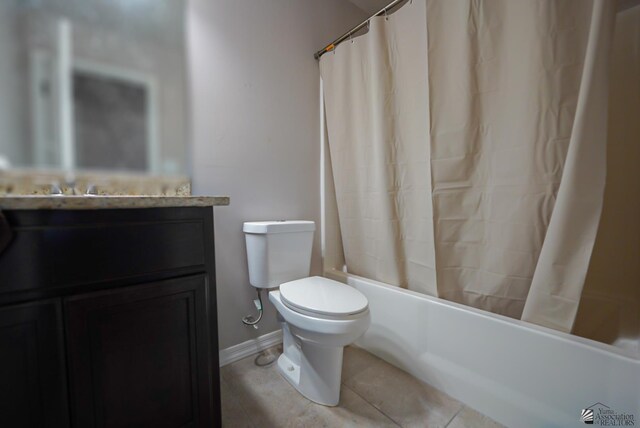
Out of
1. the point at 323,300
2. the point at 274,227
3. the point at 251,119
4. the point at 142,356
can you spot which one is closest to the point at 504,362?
the point at 323,300

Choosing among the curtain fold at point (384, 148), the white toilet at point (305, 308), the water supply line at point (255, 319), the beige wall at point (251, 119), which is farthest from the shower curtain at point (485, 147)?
the water supply line at point (255, 319)

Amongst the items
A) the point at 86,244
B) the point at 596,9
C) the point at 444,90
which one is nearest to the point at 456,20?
the point at 444,90

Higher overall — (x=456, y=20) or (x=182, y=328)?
(x=456, y=20)

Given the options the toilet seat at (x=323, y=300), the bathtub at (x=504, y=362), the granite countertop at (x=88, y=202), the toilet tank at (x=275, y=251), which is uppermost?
the granite countertop at (x=88, y=202)

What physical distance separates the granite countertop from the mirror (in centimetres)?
40

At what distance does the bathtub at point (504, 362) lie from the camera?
837 mm

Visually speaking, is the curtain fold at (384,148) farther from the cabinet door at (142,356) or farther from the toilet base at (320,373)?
the cabinet door at (142,356)

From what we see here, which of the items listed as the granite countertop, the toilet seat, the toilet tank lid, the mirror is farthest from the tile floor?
the mirror

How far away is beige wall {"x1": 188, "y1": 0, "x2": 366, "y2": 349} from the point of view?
1307 millimetres

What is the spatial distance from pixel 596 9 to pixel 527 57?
193mm

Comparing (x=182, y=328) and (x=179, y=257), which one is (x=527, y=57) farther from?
(x=182, y=328)

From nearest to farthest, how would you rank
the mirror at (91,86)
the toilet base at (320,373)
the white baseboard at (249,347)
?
the mirror at (91,86) < the toilet base at (320,373) < the white baseboard at (249,347)

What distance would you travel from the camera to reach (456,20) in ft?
3.62

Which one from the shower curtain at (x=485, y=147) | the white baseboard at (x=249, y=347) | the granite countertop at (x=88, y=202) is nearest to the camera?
the granite countertop at (x=88, y=202)
